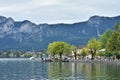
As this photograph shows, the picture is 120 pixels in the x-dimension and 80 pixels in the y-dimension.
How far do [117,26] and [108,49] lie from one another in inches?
987

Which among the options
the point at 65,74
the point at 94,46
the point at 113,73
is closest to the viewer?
the point at 113,73

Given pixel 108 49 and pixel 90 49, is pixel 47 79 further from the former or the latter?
pixel 90 49

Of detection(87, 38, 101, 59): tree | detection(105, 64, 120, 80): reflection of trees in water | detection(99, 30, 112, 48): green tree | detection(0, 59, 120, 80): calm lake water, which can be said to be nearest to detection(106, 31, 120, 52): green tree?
detection(87, 38, 101, 59): tree

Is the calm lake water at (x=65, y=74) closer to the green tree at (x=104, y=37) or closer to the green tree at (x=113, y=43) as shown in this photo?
the green tree at (x=113, y=43)

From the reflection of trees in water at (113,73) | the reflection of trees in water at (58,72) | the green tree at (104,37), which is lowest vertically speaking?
the reflection of trees in water at (58,72)

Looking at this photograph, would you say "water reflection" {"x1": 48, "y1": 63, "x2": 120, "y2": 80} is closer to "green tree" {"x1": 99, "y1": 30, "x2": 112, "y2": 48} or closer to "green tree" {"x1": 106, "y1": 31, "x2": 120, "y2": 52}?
"green tree" {"x1": 106, "y1": 31, "x2": 120, "y2": 52}

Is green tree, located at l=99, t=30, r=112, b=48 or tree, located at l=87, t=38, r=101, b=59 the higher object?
green tree, located at l=99, t=30, r=112, b=48

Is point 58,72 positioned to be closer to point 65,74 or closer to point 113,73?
point 65,74

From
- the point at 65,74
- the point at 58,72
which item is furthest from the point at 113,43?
the point at 65,74

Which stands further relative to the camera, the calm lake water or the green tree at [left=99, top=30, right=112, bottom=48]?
the green tree at [left=99, top=30, right=112, bottom=48]

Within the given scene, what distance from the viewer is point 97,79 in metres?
63.4

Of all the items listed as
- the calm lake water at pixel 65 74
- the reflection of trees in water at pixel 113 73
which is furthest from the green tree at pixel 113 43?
the reflection of trees in water at pixel 113 73

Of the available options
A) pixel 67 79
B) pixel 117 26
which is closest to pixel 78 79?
pixel 67 79

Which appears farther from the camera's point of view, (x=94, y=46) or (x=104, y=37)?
(x=104, y=37)
